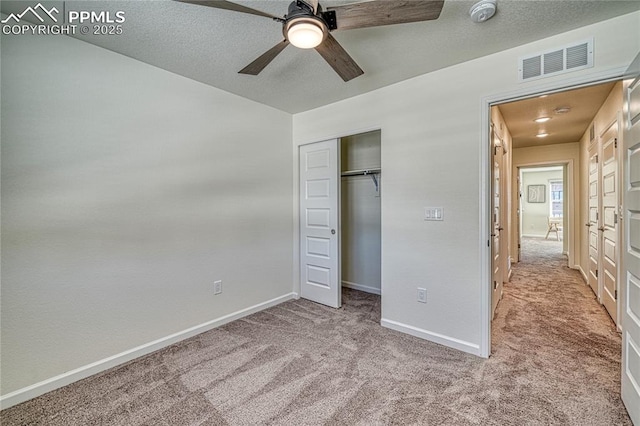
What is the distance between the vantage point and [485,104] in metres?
2.28

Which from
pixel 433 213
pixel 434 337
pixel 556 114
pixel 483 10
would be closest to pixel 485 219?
pixel 433 213

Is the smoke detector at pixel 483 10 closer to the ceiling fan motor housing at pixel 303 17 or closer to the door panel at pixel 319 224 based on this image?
the ceiling fan motor housing at pixel 303 17

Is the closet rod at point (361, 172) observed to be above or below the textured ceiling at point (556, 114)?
below

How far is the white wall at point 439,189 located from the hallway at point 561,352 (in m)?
0.41

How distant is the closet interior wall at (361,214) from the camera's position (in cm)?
395

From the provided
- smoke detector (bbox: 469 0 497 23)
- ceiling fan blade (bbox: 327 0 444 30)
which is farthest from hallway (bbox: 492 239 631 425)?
smoke detector (bbox: 469 0 497 23)

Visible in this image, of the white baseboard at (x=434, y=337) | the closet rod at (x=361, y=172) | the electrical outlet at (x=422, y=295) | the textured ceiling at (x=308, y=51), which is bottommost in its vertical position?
the white baseboard at (x=434, y=337)

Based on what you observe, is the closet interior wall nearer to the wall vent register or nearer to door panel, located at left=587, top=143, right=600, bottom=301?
the wall vent register

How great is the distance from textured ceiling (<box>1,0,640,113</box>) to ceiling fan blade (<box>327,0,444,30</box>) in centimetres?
35

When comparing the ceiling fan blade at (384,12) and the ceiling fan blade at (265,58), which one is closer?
the ceiling fan blade at (384,12)

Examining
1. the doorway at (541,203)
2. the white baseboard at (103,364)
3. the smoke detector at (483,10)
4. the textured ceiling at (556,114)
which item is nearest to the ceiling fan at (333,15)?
the smoke detector at (483,10)

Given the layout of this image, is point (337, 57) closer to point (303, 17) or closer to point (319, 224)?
point (303, 17)

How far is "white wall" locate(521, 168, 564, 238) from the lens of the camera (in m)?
10.1

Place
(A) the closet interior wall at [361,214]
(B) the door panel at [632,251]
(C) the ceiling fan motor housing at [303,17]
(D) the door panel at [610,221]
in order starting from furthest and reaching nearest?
(A) the closet interior wall at [361,214] → (D) the door panel at [610,221] → (B) the door panel at [632,251] → (C) the ceiling fan motor housing at [303,17]
